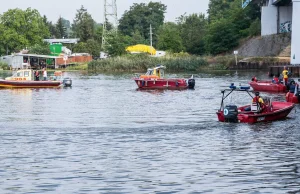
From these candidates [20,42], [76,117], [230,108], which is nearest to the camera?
[230,108]

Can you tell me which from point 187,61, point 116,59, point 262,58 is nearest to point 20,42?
point 116,59

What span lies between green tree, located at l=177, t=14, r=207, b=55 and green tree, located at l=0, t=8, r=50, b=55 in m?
30.7

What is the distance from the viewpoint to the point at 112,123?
38094 mm

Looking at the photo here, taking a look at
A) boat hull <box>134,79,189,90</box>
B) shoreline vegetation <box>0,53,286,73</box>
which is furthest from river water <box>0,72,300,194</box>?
shoreline vegetation <box>0,53,286,73</box>

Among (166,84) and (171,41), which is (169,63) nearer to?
(171,41)

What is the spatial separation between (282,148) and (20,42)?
122211mm

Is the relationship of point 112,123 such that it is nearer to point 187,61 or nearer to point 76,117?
point 76,117

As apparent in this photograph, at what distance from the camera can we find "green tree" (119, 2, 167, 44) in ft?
562

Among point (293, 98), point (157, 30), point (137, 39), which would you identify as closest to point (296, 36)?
point (293, 98)

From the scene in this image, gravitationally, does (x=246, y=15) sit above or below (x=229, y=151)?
above

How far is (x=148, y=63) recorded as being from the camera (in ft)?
361

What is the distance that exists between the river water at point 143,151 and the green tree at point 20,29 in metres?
100

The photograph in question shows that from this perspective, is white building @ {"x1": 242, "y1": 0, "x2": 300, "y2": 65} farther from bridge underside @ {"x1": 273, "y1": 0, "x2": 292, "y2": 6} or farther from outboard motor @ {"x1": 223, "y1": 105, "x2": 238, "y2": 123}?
outboard motor @ {"x1": 223, "y1": 105, "x2": 238, "y2": 123}

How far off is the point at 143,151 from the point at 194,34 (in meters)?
113
